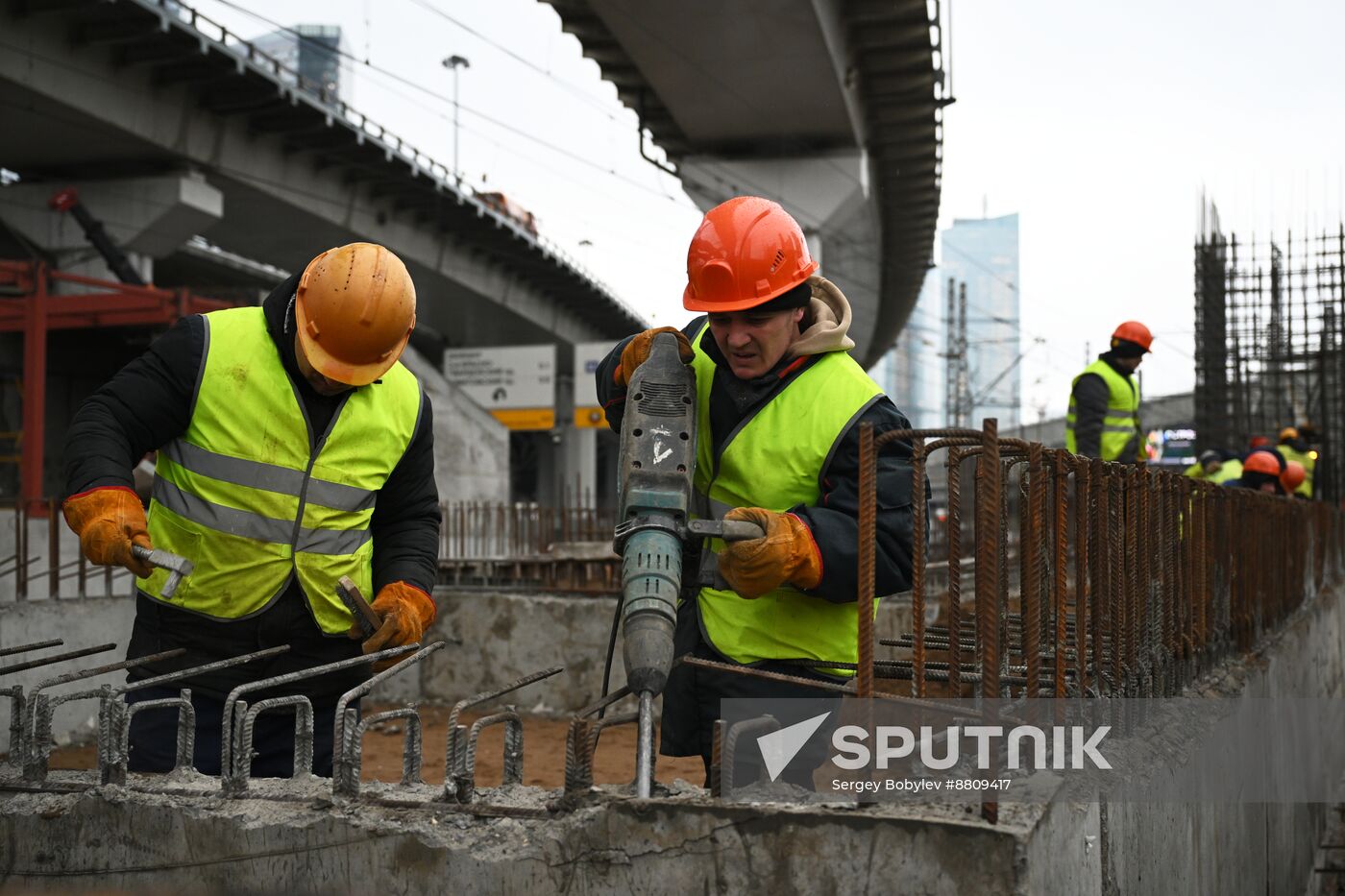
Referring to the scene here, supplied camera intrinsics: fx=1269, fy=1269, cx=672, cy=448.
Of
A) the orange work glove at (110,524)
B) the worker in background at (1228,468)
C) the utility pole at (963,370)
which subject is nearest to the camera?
the orange work glove at (110,524)

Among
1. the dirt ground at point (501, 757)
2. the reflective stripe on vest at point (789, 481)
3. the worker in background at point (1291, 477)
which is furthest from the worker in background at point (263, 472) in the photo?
the worker in background at point (1291, 477)

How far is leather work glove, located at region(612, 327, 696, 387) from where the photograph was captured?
2855mm

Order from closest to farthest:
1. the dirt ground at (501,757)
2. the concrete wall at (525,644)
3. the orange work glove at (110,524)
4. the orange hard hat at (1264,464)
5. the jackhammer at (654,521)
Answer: the jackhammer at (654,521) → the orange work glove at (110,524) → the dirt ground at (501,757) → the concrete wall at (525,644) → the orange hard hat at (1264,464)

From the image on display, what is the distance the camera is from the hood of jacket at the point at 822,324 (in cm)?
291

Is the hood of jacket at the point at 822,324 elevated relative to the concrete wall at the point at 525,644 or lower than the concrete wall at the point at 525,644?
elevated

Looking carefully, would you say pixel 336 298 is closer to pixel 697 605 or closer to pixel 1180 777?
pixel 697 605

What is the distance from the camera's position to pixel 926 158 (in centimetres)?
2212

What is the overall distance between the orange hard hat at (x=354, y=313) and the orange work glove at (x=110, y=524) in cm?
58

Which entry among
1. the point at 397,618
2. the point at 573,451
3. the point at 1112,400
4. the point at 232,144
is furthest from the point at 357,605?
the point at 573,451

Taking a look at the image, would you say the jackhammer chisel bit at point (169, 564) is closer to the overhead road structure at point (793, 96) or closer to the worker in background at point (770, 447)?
the worker in background at point (770, 447)

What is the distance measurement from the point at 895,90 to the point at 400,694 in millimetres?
12533

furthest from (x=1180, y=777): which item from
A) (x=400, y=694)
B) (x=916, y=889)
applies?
(x=400, y=694)

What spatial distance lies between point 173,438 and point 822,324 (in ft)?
5.69

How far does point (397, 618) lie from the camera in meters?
3.38
